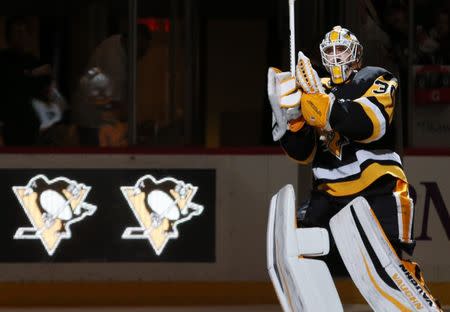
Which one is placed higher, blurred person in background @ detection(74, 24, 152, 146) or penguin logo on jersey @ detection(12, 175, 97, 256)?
blurred person in background @ detection(74, 24, 152, 146)

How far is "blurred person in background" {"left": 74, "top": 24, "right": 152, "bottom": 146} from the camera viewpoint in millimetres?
10055

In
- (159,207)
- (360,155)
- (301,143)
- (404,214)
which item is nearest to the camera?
(404,214)

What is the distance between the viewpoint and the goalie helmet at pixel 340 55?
7.12 meters

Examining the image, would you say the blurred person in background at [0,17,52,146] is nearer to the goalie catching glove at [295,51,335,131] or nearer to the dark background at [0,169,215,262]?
the dark background at [0,169,215,262]

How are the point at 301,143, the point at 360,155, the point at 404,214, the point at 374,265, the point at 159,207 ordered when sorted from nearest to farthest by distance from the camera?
the point at 374,265 < the point at 404,214 < the point at 360,155 < the point at 301,143 < the point at 159,207

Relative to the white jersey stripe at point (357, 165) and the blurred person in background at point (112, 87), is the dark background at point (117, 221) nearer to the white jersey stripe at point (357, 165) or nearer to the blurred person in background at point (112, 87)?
the blurred person in background at point (112, 87)

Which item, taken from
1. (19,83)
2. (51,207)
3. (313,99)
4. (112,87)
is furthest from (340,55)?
(19,83)

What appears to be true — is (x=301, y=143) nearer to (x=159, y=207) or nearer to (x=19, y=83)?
(x=159, y=207)

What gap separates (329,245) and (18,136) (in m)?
3.54

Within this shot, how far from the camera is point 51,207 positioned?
9711 millimetres

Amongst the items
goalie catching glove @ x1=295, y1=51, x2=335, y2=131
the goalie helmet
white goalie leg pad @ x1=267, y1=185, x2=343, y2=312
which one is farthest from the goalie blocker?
the goalie helmet

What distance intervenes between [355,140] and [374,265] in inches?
22.2

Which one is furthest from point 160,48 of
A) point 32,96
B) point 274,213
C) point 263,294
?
point 274,213

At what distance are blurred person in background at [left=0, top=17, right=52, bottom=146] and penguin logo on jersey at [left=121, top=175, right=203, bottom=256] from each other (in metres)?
0.78
